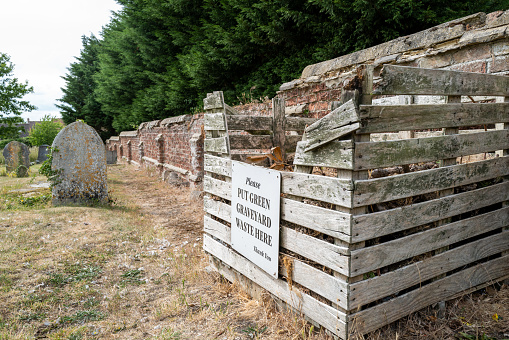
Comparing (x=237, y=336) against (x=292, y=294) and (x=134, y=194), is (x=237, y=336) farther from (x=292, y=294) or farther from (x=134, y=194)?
(x=134, y=194)

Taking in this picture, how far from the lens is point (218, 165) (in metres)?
3.41

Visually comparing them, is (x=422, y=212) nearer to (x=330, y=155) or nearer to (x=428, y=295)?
(x=428, y=295)

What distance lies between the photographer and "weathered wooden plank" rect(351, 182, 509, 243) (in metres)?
2.00

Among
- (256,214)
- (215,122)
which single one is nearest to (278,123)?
(215,122)

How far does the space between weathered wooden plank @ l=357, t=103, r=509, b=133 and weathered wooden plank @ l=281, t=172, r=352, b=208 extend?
363 mm

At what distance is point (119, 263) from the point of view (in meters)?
4.26

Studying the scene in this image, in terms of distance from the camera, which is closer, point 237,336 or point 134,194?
point 237,336

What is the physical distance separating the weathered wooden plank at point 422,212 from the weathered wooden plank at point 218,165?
1547mm

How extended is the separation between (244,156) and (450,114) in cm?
206

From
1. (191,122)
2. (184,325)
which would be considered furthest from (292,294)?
(191,122)

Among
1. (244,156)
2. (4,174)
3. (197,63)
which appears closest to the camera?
(244,156)

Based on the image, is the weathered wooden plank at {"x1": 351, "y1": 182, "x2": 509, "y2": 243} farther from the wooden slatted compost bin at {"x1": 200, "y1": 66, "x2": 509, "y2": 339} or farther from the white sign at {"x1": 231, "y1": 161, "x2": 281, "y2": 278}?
the white sign at {"x1": 231, "y1": 161, "x2": 281, "y2": 278}

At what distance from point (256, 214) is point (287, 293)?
0.69 metres

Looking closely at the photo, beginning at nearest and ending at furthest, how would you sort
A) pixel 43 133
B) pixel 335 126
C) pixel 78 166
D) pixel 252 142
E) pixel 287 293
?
1. pixel 335 126
2. pixel 287 293
3. pixel 252 142
4. pixel 78 166
5. pixel 43 133
